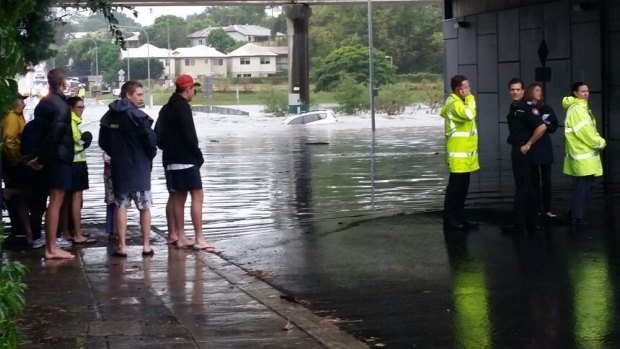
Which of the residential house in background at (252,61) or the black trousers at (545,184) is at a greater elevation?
the residential house in background at (252,61)

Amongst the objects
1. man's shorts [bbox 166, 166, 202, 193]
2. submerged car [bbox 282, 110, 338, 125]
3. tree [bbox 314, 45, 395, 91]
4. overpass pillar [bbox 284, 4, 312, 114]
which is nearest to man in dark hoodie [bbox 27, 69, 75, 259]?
man's shorts [bbox 166, 166, 202, 193]

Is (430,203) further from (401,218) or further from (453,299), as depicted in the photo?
(453,299)

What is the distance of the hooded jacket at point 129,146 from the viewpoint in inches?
458

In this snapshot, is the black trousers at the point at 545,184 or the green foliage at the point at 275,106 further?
the green foliage at the point at 275,106

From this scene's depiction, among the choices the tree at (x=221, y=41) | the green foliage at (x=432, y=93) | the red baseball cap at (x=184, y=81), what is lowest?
the red baseball cap at (x=184, y=81)

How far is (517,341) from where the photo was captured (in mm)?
7836

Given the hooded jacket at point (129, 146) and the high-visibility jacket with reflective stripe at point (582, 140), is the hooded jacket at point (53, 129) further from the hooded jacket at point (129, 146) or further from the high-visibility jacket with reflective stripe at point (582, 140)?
the high-visibility jacket with reflective stripe at point (582, 140)

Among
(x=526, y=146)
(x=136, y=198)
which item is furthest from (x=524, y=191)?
(x=136, y=198)

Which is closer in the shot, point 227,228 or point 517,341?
point 517,341

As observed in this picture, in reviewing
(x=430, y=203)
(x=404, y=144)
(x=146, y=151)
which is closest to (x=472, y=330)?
(x=146, y=151)

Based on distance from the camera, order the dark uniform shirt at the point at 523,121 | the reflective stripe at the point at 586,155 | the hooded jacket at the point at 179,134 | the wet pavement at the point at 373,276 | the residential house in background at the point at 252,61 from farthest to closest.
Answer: the residential house in background at the point at 252,61, the reflective stripe at the point at 586,155, the dark uniform shirt at the point at 523,121, the hooded jacket at the point at 179,134, the wet pavement at the point at 373,276

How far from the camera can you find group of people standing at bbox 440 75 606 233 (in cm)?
1309

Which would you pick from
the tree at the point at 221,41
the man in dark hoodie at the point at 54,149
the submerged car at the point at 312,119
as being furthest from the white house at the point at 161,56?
the man in dark hoodie at the point at 54,149

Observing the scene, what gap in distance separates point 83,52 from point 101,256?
127331 mm
